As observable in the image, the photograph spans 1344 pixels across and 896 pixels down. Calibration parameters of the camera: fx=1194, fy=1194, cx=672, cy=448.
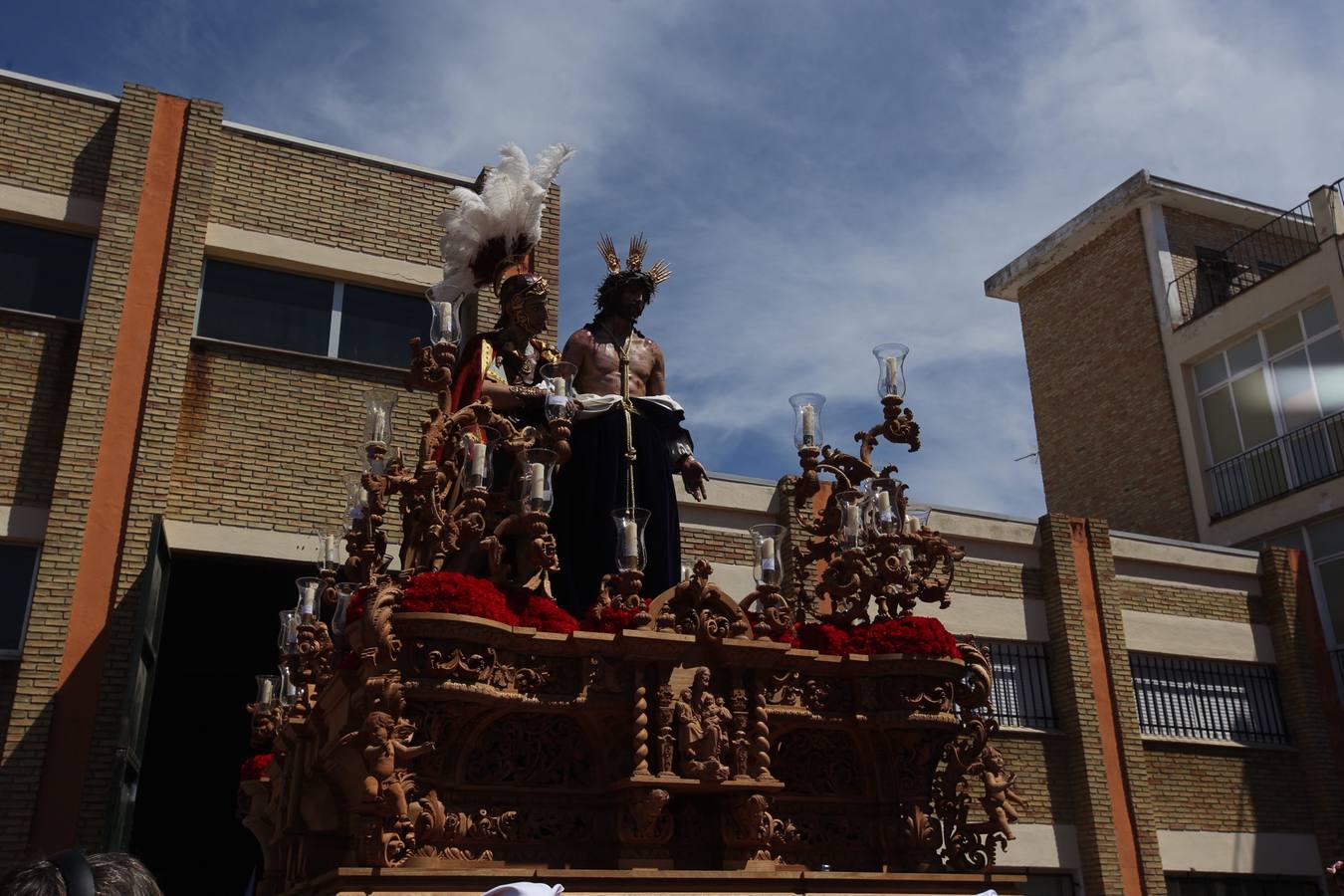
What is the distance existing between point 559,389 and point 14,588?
9.03 meters

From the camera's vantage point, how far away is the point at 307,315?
15.0 metres

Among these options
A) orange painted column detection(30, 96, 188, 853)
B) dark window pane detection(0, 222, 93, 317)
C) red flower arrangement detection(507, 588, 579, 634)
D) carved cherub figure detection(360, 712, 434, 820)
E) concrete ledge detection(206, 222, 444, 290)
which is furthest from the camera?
concrete ledge detection(206, 222, 444, 290)

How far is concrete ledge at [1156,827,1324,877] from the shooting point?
1669 cm

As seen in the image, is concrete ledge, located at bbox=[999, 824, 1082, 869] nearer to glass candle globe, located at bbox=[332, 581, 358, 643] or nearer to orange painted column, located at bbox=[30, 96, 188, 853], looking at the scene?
orange painted column, located at bbox=[30, 96, 188, 853]

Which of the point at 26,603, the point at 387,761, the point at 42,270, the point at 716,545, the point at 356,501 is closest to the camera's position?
the point at 387,761

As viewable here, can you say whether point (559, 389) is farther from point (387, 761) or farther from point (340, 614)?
point (387, 761)

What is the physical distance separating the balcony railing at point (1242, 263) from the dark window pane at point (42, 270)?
19242 mm

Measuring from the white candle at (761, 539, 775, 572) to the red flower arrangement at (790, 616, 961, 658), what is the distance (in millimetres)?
417

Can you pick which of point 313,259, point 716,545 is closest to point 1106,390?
point 716,545

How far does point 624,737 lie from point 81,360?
1033 centimetres

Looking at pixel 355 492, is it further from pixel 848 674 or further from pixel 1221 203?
pixel 1221 203

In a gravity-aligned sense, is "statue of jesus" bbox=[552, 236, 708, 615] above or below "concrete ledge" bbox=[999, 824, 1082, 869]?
above

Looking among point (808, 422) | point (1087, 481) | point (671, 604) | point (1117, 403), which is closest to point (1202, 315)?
point (1117, 403)

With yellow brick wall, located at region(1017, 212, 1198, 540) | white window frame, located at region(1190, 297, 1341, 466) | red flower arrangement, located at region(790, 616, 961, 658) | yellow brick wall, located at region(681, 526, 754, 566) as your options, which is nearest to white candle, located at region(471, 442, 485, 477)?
red flower arrangement, located at region(790, 616, 961, 658)
